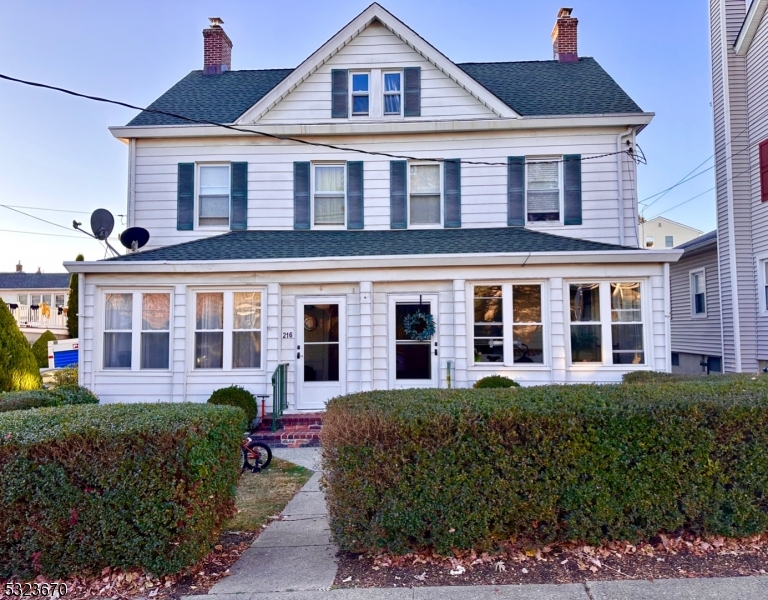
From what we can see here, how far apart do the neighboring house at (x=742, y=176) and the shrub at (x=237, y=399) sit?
11145mm

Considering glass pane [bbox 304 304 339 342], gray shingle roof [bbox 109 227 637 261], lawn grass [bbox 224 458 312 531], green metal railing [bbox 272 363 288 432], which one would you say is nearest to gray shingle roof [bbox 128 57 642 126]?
gray shingle roof [bbox 109 227 637 261]

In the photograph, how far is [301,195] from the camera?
35.0 feet

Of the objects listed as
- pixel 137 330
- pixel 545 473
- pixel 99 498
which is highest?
pixel 137 330

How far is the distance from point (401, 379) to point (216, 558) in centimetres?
572

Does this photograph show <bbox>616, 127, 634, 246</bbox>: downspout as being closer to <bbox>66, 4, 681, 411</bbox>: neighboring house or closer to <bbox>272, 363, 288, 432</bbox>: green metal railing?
<bbox>66, 4, 681, 411</bbox>: neighboring house

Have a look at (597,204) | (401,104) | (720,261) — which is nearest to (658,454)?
(597,204)

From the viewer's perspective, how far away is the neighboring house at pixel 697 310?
14.2 m

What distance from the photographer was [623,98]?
10938 millimetres

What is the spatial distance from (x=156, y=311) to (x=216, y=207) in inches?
102

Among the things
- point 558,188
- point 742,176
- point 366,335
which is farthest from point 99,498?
point 742,176

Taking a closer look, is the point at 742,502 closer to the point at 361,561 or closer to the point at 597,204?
the point at 361,561

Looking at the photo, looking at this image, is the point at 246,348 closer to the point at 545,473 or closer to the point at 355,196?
the point at 355,196

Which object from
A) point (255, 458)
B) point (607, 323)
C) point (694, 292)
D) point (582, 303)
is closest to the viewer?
point (255, 458)

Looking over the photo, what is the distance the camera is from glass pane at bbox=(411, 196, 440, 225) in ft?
35.0
